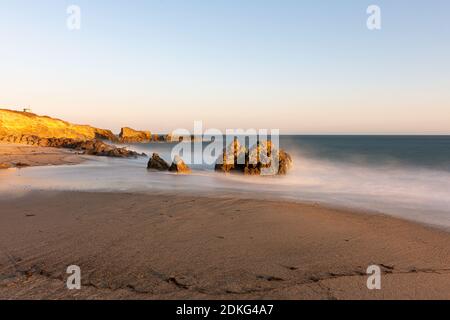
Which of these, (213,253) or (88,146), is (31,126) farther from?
(213,253)

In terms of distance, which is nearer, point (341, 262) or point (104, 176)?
point (341, 262)

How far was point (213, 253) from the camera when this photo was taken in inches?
215

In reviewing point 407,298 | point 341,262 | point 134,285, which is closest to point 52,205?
point 134,285

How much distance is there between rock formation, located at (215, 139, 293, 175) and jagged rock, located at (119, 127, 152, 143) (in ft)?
258

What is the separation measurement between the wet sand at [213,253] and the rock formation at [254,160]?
33.5 feet

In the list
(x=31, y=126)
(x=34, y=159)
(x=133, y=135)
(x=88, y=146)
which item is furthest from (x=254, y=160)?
(x=133, y=135)

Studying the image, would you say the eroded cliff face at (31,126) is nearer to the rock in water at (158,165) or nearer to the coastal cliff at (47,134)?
the coastal cliff at (47,134)

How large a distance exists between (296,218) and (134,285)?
15.5 feet

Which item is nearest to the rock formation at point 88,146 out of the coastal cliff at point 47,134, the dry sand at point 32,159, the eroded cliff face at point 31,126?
the coastal cliff at point 47,134

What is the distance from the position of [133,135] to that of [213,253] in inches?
3927

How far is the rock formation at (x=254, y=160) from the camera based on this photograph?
756 inches
